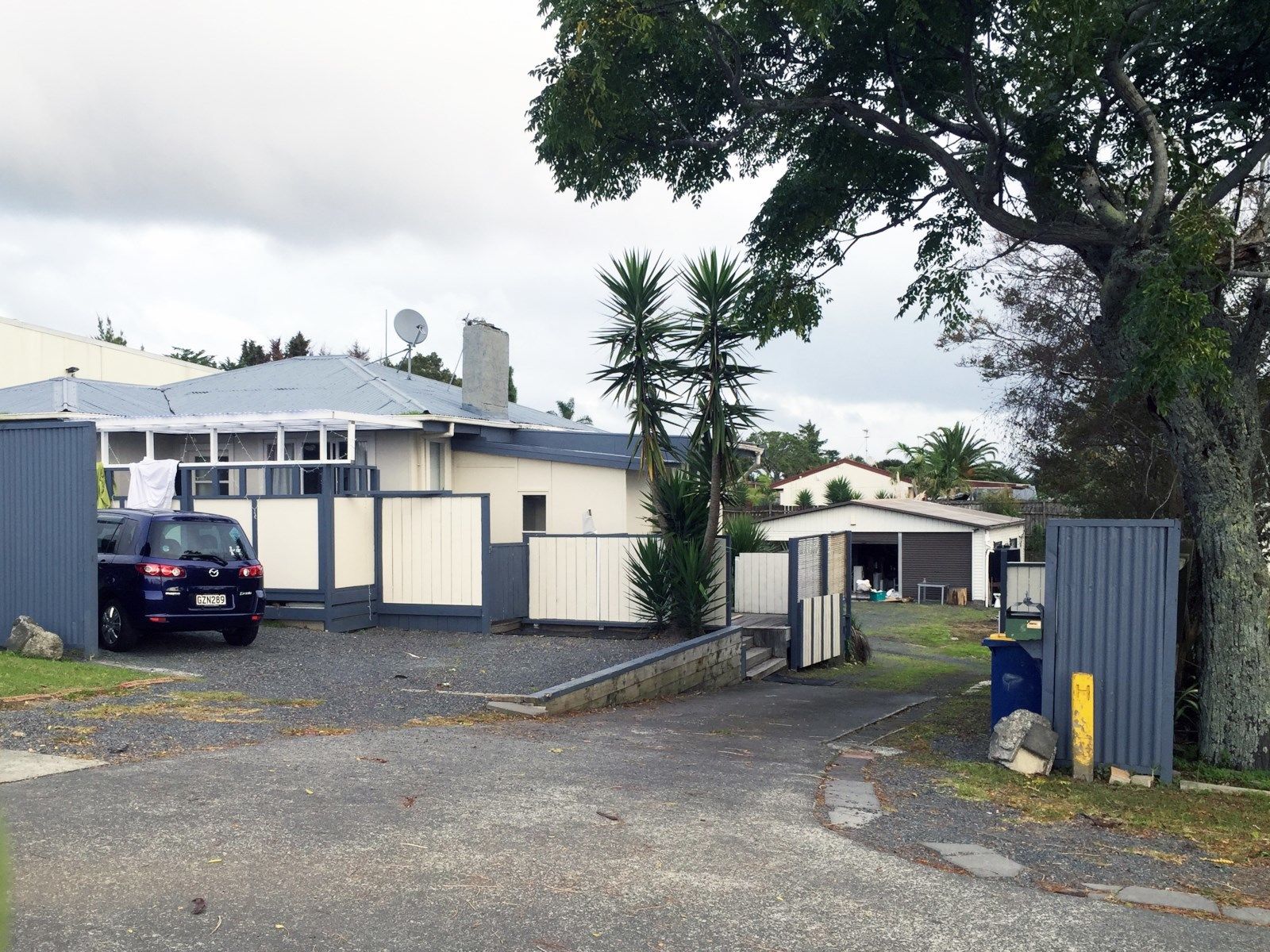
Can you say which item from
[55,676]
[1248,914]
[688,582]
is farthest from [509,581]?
[1248,914]

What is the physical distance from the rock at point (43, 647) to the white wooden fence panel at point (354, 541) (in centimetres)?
435

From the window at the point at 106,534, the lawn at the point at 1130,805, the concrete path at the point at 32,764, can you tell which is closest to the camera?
the concrete path at the point at 32,764

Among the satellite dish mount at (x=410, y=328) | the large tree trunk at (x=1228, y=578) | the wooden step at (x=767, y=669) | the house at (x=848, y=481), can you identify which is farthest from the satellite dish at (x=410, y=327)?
the house at (x=848, y=481)

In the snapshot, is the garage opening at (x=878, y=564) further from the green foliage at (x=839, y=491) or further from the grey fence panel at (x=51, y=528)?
the grey fence panel at (x=51, y=528)

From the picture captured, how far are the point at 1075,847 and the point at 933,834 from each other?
0.81 metres

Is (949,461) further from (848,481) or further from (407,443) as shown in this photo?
(407,443)

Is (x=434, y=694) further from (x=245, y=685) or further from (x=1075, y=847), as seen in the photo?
(x=1075, y=847)

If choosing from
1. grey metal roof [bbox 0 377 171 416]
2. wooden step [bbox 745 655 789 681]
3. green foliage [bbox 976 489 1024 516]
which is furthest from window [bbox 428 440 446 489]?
green foliage [bbox 976 489 1024 516]

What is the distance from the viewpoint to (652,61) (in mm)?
13109

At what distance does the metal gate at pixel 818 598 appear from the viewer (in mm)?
17797

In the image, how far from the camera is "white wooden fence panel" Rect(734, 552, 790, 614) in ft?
62.4

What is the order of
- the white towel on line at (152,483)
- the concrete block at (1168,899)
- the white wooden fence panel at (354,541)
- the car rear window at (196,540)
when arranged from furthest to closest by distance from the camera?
the white wooden fence panel at (354,541)
the white towel on line at (152,483)
the car rear window at (196,540)
the concrete block at (1168,899)

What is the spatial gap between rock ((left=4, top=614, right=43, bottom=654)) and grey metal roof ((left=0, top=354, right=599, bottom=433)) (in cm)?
869

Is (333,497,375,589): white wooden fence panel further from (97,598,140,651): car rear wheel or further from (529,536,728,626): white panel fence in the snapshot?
(97,598,140,651): car rear wheel
